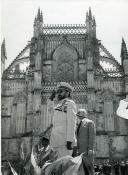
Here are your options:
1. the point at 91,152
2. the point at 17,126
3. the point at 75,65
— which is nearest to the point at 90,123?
the point at 91,152

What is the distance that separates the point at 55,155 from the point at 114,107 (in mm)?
24632

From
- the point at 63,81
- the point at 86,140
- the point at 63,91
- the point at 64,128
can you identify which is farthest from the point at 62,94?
the point at 63,81

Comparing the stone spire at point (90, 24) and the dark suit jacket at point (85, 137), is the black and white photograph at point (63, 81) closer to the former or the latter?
the stone spire at point (90, 24)

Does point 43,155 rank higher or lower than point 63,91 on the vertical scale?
lower

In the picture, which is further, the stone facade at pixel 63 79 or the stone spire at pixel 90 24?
the stone spire at pixel 90 24

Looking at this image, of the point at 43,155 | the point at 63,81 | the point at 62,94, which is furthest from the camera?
the point at 63,81

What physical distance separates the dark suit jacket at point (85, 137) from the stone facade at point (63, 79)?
70.1 feet

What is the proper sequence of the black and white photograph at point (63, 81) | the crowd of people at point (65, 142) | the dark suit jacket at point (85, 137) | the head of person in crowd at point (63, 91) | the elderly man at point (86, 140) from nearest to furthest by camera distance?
1. the crowd of people at point (65, 142)
2. the elderly man at point (86, 140)
3. the dark suit jacket at point (85, 137)
4. the head of person in crowd at point (63, 91)
5. the black and white photograph at point (63, 81)

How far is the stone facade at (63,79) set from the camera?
87.5ft

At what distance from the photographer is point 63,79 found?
97.8 feet

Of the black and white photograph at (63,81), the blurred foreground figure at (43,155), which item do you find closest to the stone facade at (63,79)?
the black and white photograph at (63,81)

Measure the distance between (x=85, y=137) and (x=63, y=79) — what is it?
25253mm

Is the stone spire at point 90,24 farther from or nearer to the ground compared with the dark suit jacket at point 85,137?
farther from the ground

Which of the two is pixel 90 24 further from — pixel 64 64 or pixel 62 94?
pixel 62 94
